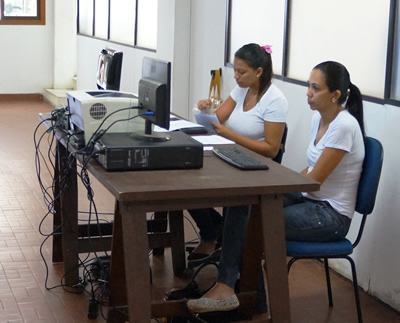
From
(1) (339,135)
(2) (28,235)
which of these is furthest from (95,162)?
(2) (28,235)

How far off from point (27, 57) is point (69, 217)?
747 centimetres

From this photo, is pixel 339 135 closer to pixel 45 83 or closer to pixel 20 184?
pixel 20 184

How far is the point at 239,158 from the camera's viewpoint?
3.16 meters

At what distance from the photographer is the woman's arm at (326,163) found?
3252 millimetres

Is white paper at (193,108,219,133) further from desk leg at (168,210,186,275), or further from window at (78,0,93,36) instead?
window at (78,0,93,36)

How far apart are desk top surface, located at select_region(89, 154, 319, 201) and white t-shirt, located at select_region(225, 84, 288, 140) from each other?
81 cm

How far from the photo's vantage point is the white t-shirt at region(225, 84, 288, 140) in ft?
12.6

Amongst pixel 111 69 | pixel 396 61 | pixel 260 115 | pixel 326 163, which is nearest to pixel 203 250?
pixel 260 115

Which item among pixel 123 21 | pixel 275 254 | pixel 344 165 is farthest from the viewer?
pixel 123 21

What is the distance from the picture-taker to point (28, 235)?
4758 mm

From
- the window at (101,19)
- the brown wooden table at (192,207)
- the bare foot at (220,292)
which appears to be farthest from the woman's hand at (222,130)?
the window at (101,19)

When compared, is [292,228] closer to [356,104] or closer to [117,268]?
[356,104]

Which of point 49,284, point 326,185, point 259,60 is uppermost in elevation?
point 259,60

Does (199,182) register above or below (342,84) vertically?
below
